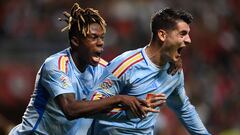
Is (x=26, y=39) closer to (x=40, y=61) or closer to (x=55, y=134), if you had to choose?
(x=40, y=61)

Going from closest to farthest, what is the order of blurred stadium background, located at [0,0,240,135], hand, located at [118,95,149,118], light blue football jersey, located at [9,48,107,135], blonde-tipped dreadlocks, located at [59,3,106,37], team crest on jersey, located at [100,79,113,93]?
hand, located at [118,95,149,118], team crest on jersey, located at [100,79,113,93], light blue football jersey, located at [9,48,107,135], blonde-tipped dreadlocks, located at [59,3,106,37], blurred stadium background, located at [0,0,240,135]

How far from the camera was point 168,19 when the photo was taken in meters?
6.38

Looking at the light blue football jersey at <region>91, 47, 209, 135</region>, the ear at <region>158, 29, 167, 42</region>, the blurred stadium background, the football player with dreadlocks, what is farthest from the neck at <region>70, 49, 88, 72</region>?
the blurred stadium background

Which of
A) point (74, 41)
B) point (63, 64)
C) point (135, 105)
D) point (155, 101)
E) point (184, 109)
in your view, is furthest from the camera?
point (184, 109)

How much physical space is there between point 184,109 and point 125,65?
0.82 meters

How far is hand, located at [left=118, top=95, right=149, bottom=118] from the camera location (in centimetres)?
591

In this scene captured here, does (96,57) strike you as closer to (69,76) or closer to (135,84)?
(69,76)

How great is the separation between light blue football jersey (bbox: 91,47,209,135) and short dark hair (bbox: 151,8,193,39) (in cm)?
22

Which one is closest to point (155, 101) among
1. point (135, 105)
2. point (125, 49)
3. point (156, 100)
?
point (156, 100)

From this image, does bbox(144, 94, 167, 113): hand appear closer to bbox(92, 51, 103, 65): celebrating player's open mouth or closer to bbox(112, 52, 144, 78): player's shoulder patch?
bbox(112, 52, 144, 78): player's shoulder patch

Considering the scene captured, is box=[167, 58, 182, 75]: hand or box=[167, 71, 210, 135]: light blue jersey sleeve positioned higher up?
box=[167, 58, 182, 75]: hand

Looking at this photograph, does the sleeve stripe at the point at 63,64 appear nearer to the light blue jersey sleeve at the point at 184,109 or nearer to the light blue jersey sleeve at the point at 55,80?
the light blue jersey sleeve at the point at 55,80

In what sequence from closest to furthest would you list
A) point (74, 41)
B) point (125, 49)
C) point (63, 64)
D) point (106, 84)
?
point (106, 84) → point (63, 64) → point (74, 41) → point (125, 49)

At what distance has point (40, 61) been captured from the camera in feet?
39.7
